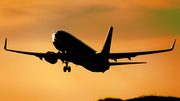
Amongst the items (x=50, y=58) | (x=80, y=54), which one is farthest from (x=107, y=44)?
(x=50, y=58)

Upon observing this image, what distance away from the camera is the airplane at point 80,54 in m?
82.8

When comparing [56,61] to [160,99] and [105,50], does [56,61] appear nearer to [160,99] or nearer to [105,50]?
[105,50]

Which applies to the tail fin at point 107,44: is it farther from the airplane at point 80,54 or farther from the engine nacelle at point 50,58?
the engine nacelle at point 50,58

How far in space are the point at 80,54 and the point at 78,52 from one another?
0.84m

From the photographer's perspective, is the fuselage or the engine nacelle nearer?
the fuselage

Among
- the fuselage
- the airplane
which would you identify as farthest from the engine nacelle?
the fuselage

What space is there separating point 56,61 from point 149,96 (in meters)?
27.1

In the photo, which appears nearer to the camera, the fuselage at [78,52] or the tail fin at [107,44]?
the fuselage at [78,52]

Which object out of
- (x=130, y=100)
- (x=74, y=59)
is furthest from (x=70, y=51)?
(x=130, y=100)

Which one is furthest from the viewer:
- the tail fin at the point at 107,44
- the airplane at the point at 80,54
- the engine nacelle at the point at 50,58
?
the engine nacelle at the point at 50,58

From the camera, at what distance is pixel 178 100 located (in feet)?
229

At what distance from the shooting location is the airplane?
272ft

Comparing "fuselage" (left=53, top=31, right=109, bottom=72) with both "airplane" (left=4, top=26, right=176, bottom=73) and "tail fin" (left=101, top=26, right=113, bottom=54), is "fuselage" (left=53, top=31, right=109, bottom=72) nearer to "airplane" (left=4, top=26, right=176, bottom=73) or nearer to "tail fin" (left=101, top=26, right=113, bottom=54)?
"airplane" (left=4, top=26, right=176, bottom=73)

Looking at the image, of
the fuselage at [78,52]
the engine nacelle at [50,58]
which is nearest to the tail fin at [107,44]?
the fuselage at [78,52]
